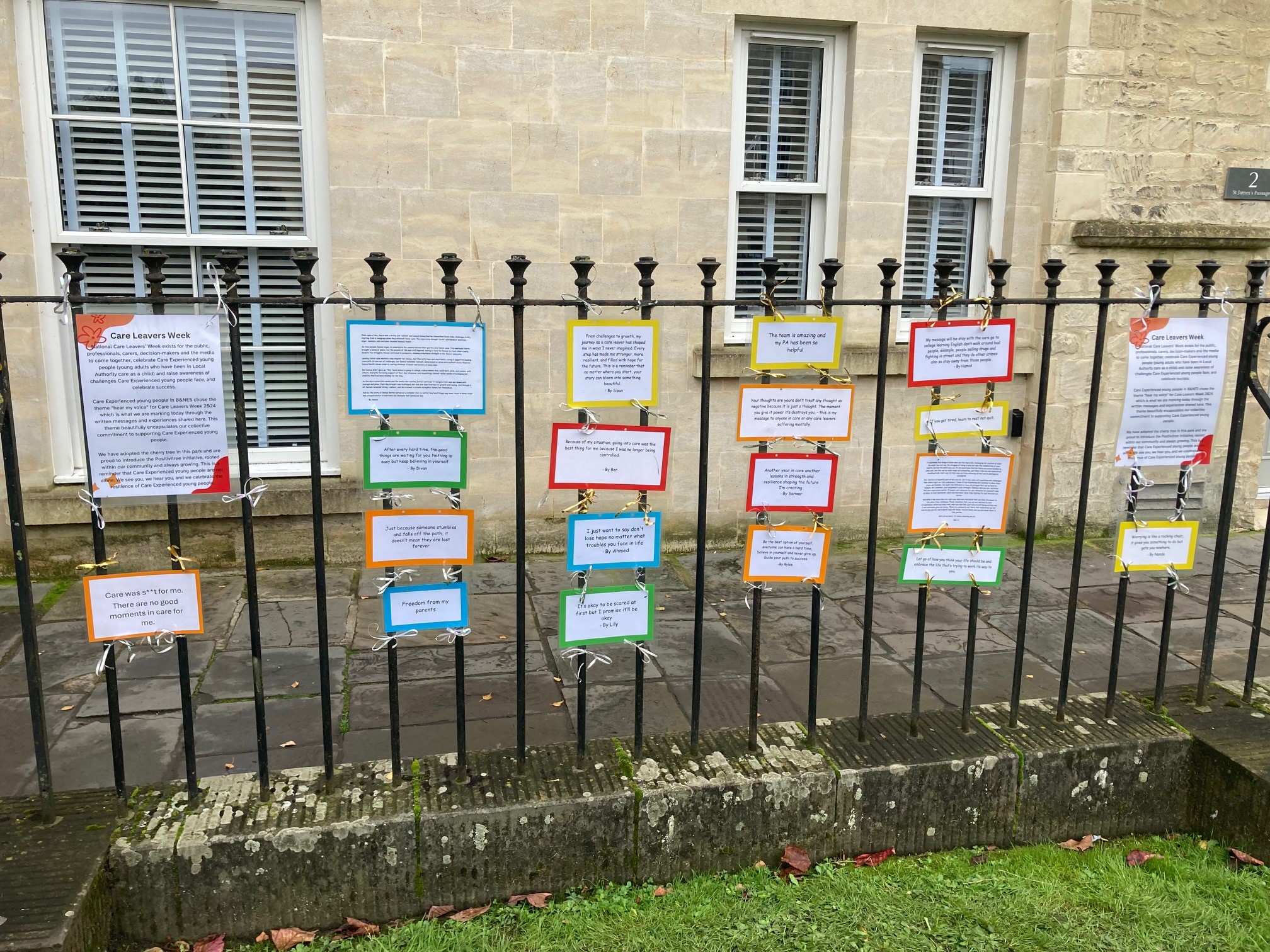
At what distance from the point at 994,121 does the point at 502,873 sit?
5.64m

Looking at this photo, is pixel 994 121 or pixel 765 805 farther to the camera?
pixel 994 121

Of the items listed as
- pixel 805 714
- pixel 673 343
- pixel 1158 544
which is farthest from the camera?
pixel 673 343

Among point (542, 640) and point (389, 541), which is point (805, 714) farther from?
point (389, 541)

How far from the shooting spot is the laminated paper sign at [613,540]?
2.70m

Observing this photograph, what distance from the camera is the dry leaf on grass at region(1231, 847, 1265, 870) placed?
2.85 metres

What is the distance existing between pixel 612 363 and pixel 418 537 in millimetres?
731

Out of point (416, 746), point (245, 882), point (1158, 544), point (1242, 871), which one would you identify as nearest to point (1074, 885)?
point (1242, 871)

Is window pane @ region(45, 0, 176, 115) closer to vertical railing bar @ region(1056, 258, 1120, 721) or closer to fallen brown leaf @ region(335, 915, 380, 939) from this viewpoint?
fallen brown leaf @ region(335, 915, 380, 939)

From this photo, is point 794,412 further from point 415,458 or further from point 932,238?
point 932,238

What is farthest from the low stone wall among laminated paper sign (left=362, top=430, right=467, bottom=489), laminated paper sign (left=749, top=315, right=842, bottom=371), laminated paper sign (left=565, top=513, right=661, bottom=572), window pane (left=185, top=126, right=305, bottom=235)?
window pane (left=185, top=126, right=305, bottom=235)

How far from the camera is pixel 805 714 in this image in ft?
11.7

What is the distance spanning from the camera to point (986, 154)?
244 inches

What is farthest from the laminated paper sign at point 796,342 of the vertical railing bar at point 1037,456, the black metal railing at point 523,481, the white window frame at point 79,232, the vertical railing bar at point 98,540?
the white window frame at point 79,232

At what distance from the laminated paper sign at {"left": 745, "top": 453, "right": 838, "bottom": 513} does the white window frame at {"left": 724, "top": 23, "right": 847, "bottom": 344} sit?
128 inches
